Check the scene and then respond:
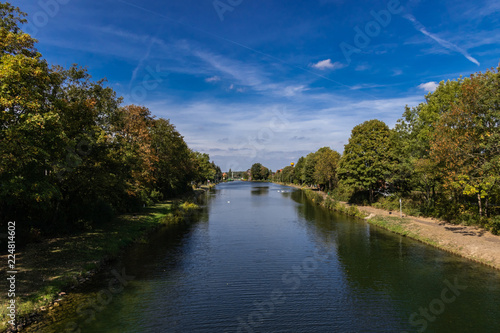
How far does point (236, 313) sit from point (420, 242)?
23725mm

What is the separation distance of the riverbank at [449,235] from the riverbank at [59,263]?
28.7 m

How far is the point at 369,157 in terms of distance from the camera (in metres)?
51.1

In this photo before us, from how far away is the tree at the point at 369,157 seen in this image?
50.4 m

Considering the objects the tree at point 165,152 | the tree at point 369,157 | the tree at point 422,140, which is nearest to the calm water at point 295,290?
the tree at point 422,140

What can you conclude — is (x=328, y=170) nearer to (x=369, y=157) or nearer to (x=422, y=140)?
(x=369, y=157)

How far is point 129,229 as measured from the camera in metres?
31.3

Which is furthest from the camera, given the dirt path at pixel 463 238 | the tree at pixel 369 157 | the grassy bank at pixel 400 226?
the tree at pixel 369 157

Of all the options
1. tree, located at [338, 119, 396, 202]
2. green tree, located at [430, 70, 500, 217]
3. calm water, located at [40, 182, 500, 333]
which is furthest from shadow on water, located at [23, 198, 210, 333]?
tree, located at [338, 119, 396, 202]

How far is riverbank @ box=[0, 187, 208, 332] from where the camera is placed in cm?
1382

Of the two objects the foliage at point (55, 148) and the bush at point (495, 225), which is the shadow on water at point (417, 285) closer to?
the bush at point (495, 225)

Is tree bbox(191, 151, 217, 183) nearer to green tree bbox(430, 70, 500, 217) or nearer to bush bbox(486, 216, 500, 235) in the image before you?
green tree bbox(430, 70, 500, 217)

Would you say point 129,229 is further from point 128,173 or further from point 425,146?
point 425,146

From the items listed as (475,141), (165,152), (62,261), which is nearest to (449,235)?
(475,141)

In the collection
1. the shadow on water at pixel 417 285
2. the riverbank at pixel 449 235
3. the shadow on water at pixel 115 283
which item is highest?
the riverbank at pixel 449 235
